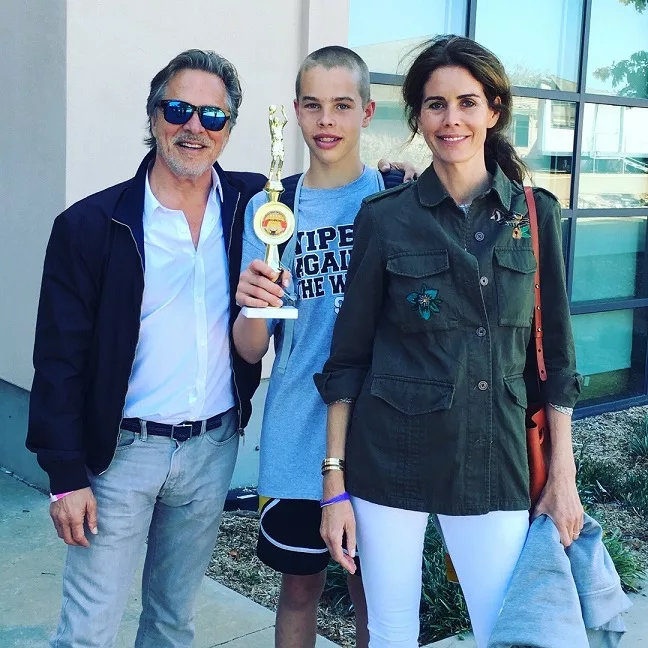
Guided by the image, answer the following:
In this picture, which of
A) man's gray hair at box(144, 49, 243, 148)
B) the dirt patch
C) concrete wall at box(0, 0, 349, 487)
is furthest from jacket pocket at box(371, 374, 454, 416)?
concrete wall at box(0, 0, 349, 487)

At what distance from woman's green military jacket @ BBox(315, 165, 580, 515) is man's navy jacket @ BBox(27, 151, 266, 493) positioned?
1.96ft

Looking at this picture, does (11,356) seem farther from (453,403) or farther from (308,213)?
(453,403)

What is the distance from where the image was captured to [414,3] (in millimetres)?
5984

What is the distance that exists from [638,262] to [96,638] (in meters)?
6.50

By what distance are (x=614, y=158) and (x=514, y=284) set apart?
19.4ft

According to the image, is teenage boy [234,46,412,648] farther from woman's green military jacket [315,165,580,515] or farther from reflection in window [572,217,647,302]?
reflection in window [572,217,647,302]

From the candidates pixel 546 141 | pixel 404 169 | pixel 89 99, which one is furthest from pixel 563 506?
pixel 546 141

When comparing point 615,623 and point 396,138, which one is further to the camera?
point 396,138

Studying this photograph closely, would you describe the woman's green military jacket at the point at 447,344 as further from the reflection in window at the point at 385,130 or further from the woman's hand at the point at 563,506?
the reflection in window at the point at 385,130

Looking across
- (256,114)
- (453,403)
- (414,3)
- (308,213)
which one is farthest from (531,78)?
(453,403)

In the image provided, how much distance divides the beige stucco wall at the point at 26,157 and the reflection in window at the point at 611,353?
4.52 metres

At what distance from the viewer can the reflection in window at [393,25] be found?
5.70 m

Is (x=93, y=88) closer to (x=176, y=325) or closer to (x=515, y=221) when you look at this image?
(x=176, y=325)

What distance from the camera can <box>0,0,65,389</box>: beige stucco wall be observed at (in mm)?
4301
